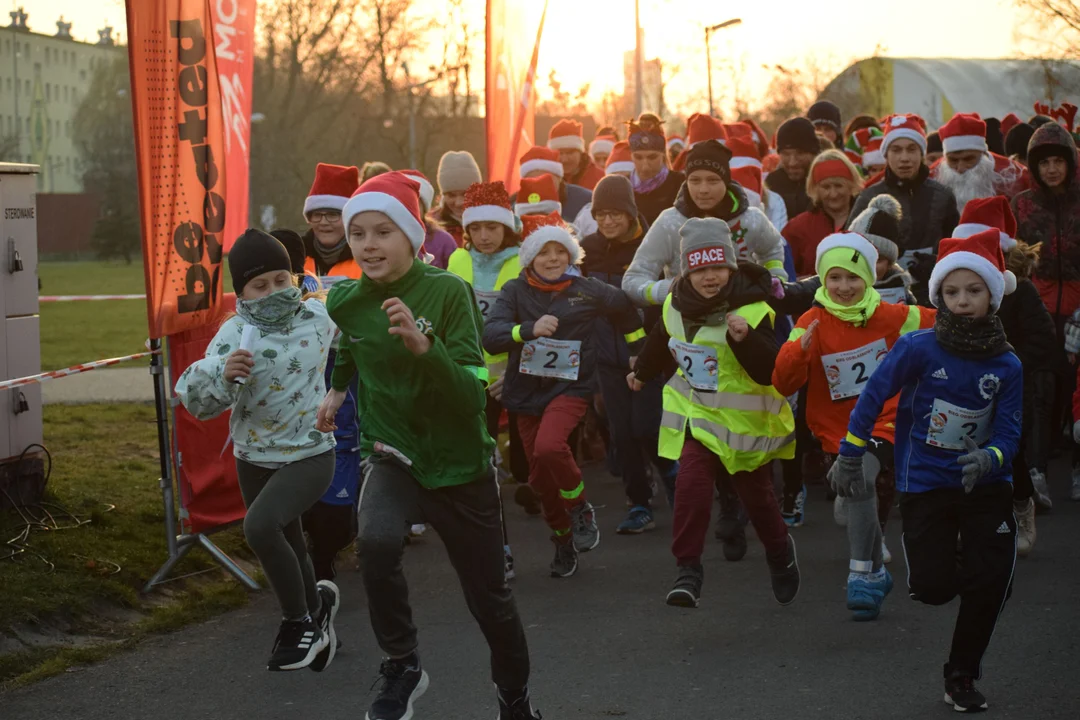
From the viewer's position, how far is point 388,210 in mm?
5141

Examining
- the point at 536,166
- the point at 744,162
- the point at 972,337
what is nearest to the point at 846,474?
the point at 972,337

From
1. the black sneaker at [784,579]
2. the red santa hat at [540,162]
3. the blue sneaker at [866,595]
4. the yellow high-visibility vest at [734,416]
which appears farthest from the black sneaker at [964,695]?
the red santa hat at [540,162]

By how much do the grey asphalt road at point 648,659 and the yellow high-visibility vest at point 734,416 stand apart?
728 mm

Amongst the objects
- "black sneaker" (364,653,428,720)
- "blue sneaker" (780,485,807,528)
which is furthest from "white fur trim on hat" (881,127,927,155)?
"black sneaker" (364,653,428,720)

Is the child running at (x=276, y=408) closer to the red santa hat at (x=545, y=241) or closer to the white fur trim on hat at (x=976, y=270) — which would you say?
the red santa hat at (x=545, y=241)

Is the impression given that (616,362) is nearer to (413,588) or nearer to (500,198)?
(500,198)

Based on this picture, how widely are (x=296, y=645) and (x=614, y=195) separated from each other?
441 centimetres

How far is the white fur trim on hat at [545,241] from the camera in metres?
8.22

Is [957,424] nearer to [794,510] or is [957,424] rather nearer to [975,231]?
[975,231]

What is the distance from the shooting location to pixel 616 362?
29.9 ft

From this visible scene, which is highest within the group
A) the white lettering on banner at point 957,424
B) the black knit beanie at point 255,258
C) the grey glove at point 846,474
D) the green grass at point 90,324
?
the black knit beanie at point 255,258

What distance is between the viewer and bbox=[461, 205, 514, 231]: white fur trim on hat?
905cm

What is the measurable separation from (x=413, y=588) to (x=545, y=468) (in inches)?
36.7

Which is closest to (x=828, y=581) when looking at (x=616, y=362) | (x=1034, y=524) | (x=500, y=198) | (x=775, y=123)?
(x=1034, y=524)
